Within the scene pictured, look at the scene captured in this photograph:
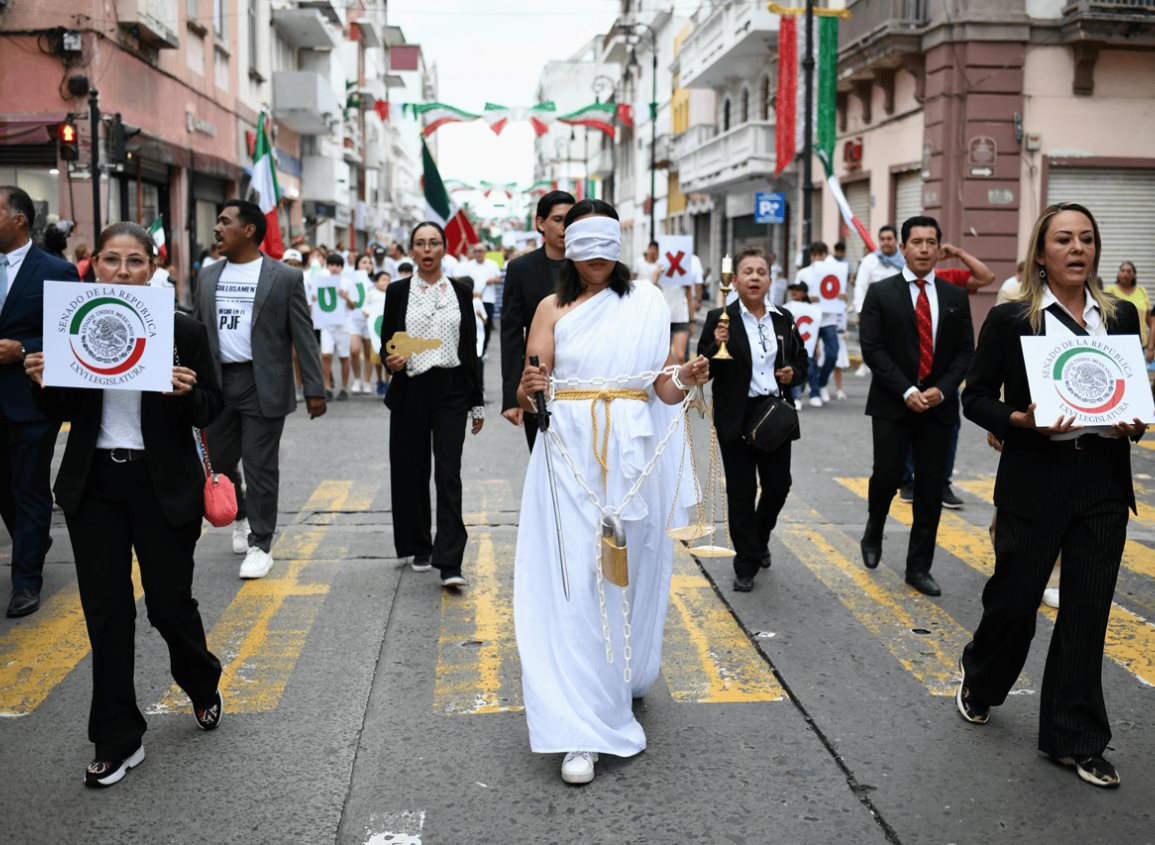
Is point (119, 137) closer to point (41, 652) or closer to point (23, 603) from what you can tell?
point (23, 603)

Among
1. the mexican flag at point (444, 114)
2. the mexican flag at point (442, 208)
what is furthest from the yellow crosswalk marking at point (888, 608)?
the mexican flag at point (444, 114)

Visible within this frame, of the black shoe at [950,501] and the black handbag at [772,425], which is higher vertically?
the black handbag at [772,425]

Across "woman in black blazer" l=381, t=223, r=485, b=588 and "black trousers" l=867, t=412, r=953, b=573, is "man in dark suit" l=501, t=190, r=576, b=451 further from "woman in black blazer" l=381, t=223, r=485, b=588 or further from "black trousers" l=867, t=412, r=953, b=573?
"black trousers" l=867, t=412, r=953, b=573

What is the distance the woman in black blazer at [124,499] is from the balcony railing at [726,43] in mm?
29009

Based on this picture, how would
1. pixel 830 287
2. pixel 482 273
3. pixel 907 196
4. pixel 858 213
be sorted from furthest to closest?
1. pixel 858 213
2. pixel 907 196
3. pixel 482 273
4. pixel 830 287

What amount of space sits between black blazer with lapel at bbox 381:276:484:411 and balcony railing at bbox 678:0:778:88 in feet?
85.6

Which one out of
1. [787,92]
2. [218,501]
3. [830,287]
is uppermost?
[787,92]

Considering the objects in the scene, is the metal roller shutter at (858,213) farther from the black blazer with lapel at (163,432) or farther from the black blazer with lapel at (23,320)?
the black blazer with lapel at (163,432)

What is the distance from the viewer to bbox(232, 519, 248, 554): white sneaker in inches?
308

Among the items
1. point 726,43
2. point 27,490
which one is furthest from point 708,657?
point 726,43

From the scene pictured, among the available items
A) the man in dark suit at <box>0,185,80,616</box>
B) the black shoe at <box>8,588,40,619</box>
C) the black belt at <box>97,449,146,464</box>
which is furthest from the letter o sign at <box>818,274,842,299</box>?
the black belt at <box>97,449,146,464</box>

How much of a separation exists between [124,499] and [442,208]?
911 centimetres

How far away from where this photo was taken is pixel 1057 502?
4387mm

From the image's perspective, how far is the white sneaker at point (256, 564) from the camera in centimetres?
719
